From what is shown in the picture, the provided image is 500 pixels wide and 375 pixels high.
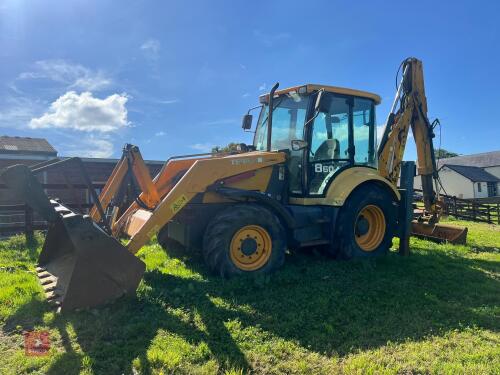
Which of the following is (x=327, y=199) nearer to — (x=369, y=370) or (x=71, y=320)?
(x=369, y=370)

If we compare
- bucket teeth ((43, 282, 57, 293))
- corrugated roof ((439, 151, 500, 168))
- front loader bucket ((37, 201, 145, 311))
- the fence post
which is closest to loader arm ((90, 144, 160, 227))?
front loader bucket ((37, 201, 145, 311))

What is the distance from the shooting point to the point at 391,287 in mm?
5492

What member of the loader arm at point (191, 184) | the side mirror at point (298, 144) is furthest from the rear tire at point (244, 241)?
the side mirror at point (298, 144)

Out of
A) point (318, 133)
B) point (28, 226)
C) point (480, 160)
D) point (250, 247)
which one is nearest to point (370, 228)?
point (318, 133)

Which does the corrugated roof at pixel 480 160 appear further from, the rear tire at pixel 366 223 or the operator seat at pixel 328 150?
the operator seat at pixel 328 150

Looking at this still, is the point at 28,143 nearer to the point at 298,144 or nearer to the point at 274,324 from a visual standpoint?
the point at 298,144

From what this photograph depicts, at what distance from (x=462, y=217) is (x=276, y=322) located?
1814cm

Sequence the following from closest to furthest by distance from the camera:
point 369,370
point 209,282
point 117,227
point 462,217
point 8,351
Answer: point 369,370, point 8,351, point 209,282, point 117,227, point 462,217

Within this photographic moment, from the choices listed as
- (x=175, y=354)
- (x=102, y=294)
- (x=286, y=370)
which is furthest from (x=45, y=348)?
(x=286, y=370)

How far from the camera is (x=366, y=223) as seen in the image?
7188 millimetres

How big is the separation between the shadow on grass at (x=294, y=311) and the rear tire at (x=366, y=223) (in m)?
0.46

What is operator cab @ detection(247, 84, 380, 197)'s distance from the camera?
669 centimetres

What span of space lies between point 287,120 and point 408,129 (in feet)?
9.52

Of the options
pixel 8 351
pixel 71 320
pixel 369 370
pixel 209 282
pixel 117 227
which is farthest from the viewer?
Answer: pixel 117 227
